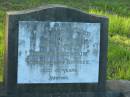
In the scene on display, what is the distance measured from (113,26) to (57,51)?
4.59 m

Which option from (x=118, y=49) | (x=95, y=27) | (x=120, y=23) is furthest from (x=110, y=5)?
(x=95, y=27)

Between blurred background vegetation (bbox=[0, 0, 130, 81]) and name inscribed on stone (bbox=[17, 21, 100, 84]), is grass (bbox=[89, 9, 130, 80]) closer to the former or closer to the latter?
blurred background vegetation (bbox=[0, 0, 130, 81])

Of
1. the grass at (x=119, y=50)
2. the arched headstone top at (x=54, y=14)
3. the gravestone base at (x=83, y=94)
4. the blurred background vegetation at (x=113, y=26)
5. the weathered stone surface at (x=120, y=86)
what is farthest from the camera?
the blurred background vegetation at (x=113, y=26)

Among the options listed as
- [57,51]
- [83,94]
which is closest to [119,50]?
[83,94]

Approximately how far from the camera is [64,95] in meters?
6.52

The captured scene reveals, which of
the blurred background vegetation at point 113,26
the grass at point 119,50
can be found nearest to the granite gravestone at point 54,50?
the blurred background vegetation at point 113,26

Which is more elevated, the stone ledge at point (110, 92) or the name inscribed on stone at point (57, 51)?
the name inscribed on stone at point (57, 51)

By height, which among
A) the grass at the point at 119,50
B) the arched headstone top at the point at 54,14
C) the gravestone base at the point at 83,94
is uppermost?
the arched headstone top at the point at 54,14

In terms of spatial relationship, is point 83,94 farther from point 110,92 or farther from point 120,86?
point 120,86

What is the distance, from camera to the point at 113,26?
10898 millimetres

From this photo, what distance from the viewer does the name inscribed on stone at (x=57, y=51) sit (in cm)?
637

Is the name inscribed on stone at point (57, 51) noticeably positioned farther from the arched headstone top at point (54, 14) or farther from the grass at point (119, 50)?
the grass at point (119, 50)

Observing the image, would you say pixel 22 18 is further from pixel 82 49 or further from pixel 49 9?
pixel 82 49

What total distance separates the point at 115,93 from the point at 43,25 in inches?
47.1
